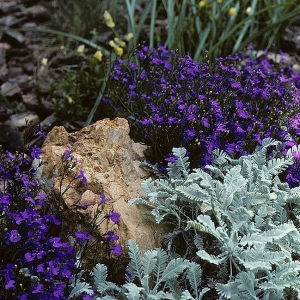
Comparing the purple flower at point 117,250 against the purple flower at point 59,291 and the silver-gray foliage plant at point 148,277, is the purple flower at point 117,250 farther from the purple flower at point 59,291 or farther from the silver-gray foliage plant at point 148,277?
the purple flower at point 59,291

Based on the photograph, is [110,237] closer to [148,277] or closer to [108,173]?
[148,277]

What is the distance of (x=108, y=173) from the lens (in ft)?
8.74

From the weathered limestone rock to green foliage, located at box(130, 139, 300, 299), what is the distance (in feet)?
0.31

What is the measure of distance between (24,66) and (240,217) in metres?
2.71

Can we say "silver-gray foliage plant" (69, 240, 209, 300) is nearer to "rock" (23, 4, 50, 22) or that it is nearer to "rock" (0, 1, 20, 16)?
"rock" (23, 4, 50, 22)

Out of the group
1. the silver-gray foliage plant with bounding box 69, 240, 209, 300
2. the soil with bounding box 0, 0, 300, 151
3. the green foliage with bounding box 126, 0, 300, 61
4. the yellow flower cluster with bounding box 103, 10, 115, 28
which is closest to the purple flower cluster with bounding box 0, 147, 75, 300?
the silver-gray foliage plant with bounding box 69, 240, 209, 300

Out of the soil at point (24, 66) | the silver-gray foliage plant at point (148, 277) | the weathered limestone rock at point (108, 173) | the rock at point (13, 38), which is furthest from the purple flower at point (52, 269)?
the rock at point (13, 38)

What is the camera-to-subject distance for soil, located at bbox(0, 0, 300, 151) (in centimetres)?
372

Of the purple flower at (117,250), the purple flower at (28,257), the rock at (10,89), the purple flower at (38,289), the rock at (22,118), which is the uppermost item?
the purple flower at (28,257)

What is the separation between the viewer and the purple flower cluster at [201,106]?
2805 mm

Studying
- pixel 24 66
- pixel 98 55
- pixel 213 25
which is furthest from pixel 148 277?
pixel 24 66

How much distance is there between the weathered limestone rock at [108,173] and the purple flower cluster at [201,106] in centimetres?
16

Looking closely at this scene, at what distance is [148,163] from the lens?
2.84 meters

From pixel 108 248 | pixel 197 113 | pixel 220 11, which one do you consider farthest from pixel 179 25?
pixel 108 248
